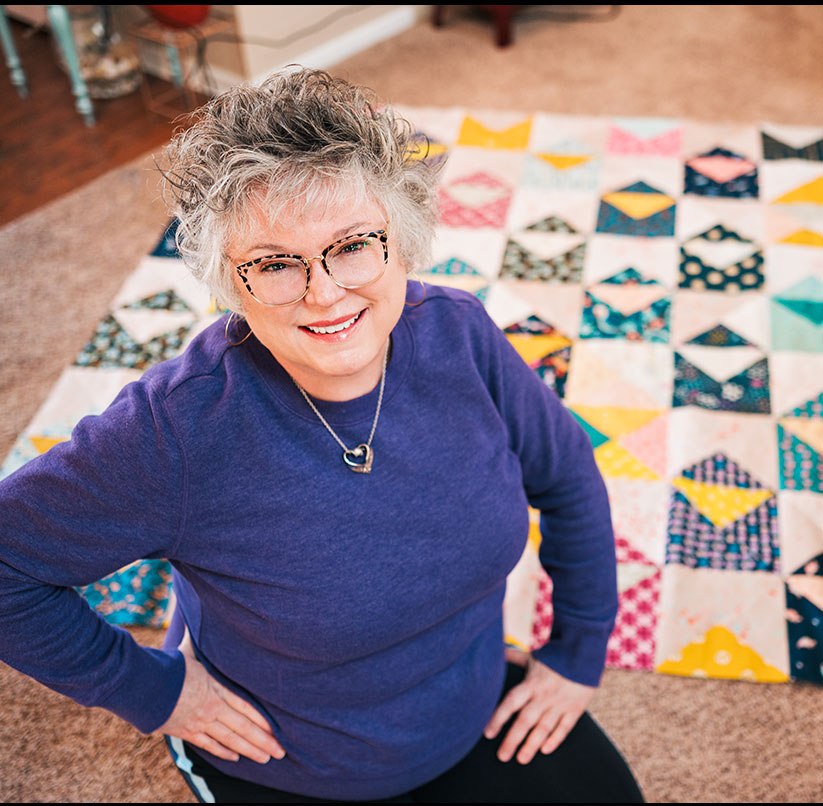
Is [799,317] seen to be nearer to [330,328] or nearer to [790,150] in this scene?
[790,150]

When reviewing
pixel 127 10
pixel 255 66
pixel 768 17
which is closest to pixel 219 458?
pixel 255 66

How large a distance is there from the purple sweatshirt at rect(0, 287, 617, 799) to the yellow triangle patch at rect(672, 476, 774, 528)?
0.74 meters

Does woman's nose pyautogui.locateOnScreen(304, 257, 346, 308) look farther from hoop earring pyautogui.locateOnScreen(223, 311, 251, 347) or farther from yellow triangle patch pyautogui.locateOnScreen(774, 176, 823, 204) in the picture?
yellow triangle patch pyautogui.locateOnScreen(774, 176, 823, 204)

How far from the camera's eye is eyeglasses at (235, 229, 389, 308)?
3.00 ft

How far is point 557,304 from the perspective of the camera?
7.64ft

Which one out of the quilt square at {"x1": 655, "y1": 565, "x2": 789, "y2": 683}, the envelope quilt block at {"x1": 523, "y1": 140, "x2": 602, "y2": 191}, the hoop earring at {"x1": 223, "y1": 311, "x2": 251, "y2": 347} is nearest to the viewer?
the hoop earring at {"x1": 223, "y1": 311, "x2": 251, "y2": 347}

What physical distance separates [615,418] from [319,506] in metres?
1.17

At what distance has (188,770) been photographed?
3.88ft

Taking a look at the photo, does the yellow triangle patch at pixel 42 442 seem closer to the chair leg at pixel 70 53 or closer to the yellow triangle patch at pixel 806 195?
the chair leg at pixel 70 53

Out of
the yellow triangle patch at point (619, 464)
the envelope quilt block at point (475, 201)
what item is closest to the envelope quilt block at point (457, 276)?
the envelope quilt block at point (475, 201)

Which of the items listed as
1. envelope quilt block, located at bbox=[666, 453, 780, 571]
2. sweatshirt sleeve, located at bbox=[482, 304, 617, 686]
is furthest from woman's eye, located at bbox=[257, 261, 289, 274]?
envelope quilt block, located at bbox=[666, 453, 780, 571]

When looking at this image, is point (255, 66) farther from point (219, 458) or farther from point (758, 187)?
point (219, 458)

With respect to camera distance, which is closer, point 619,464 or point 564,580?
point 564,580

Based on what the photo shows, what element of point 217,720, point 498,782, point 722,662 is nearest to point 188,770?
point 217,720
